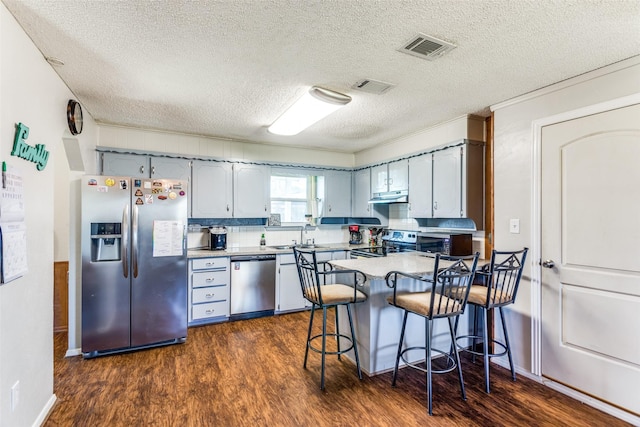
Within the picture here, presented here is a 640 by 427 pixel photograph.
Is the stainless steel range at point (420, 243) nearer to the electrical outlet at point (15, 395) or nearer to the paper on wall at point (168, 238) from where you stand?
the paper on wall at point (168, 238)

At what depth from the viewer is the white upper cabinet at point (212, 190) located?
413 centimetres

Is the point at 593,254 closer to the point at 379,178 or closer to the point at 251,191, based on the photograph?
the point at 379,178

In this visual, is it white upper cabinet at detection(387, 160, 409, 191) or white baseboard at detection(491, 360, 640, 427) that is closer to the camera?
white baseboard at detection(491, 360, 640, 427)

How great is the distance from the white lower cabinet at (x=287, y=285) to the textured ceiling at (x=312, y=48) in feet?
6.49

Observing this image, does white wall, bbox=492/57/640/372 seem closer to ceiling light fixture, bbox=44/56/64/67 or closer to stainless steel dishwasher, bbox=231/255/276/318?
stainless steel dishwasher, bbox=231/255/276/318

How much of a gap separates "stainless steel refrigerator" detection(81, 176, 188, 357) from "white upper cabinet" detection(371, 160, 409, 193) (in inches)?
99.7

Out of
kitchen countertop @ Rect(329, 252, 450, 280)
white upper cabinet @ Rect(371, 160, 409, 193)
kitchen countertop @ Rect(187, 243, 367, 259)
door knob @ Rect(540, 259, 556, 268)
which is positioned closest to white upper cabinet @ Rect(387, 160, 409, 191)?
white upper cabinet @ Rect(371, 160, 409, 193)

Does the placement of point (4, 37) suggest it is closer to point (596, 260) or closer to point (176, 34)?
point (176, 34)

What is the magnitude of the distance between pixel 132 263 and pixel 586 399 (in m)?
3.88

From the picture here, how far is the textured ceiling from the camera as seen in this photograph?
5.45 ft

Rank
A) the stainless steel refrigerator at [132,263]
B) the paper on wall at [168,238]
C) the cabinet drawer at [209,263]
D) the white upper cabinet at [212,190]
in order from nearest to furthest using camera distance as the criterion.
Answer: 1. the stainless steel refrigerator at [132,263]
2. the paper on wall at [168,238]
3. the cabinet drawer at [209,263]
4. the white upper cabinet at [212,190]

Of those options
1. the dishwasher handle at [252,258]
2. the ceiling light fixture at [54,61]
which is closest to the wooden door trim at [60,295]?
the dishwasher handle at [252,258]

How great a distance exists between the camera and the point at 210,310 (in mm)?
3879

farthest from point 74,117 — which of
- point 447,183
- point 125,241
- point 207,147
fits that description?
point 447,183
